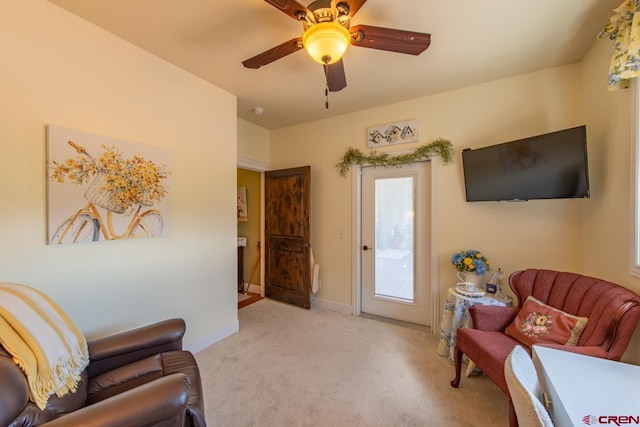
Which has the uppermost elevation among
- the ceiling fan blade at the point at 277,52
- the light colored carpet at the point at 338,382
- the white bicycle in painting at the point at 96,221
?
the ceiling fan blade at the point at 277,52

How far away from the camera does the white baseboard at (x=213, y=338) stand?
2465mm

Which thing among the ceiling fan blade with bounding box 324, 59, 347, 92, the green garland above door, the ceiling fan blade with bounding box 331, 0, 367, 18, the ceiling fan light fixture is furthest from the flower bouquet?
the ceiling fan blade with bounding box 331, 0, 367, 18

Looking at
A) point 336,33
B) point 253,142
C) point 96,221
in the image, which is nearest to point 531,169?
point 336,33

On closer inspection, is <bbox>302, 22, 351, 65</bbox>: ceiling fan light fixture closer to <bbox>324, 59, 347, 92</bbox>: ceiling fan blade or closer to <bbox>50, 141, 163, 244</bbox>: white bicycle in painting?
<bbox>324, 59, 347, 92</bbox>: ceiling fan blade

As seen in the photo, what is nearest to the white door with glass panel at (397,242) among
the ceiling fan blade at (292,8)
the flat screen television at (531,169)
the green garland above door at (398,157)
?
the green garland above door at (398,157)

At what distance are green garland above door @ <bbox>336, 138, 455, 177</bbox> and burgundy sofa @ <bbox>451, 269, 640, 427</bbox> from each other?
1.38m

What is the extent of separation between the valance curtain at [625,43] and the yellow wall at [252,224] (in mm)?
3940

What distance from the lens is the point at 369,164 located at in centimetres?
326

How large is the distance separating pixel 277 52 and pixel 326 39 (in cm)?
38

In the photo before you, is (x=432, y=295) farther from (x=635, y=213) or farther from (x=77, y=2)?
(x=77, y=2)

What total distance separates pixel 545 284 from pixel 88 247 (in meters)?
3.40

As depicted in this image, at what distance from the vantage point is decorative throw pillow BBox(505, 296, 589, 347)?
162cm

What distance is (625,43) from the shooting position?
4.78 feet

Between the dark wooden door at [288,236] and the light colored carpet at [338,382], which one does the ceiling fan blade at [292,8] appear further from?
the light colored carpet at [338,382]
